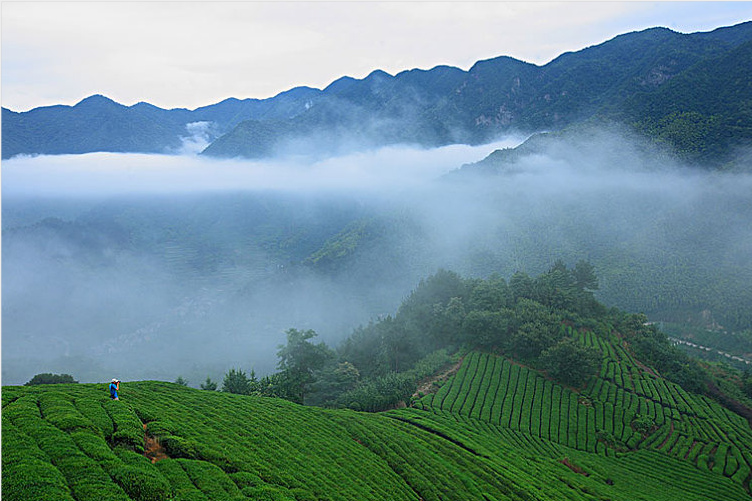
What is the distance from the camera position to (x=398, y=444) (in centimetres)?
3478

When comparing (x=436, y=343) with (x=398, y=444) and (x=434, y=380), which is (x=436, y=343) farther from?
(x=398, y=444)

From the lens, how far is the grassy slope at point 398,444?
17828 mm

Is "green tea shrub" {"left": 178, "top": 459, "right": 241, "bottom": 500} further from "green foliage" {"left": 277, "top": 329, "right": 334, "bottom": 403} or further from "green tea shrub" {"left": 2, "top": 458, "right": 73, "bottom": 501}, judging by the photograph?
"green foliage" {"left": 277, "top": 329, "right": 334, "bottom": 403}

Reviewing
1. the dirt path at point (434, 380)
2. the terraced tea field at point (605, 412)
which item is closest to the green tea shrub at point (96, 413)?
the terraced tea field at point (605, 412)

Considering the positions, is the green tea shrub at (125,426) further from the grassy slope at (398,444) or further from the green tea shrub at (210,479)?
the green tea shrub at (210,479)

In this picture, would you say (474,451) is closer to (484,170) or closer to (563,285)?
(563,285)

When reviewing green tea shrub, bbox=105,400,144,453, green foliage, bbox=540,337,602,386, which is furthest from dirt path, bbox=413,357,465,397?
green tea shrub, bbox=105,400,144,453

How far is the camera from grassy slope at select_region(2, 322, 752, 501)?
1783cm

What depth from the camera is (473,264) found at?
145 metres

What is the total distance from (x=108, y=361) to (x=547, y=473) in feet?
468

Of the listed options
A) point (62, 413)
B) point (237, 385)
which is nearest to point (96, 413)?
point (62, 413)

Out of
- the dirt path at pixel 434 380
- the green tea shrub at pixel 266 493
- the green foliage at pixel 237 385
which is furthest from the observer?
the dirt path at pixel 434 380

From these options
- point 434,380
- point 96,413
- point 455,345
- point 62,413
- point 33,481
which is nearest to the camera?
point 33,481

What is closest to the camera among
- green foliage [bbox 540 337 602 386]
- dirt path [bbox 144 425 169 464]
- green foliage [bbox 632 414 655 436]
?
dirt path [bbox 144 425 169 464]
